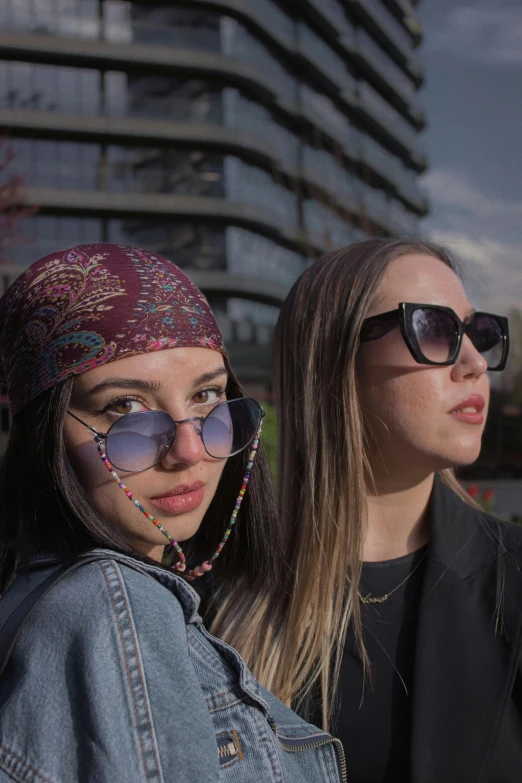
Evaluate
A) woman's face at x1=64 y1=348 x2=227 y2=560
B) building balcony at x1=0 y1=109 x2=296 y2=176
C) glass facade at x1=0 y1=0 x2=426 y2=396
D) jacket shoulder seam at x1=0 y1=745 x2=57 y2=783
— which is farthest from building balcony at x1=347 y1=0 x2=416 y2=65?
jacket shoulder seam at x1=0 y1=745 x2=57 y2=783

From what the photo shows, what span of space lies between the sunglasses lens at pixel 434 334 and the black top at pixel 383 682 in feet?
1.99

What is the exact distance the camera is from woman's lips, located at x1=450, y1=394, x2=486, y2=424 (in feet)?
6.75

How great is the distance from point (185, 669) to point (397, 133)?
5149 cm

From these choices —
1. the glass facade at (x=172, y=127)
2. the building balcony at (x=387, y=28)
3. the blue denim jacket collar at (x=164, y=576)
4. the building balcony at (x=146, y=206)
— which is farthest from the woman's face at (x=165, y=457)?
the building balcony at (x=387, y=28)

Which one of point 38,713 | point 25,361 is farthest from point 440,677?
point 25,361

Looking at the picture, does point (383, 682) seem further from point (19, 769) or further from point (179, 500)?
point (19, 769)

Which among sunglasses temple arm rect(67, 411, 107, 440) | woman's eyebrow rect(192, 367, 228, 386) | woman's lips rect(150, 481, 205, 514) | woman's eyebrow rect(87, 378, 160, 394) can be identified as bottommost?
woman's lips rect(150, 481, 205, 514)

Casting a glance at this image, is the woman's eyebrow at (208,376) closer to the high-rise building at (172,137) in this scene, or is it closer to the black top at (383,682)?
the black top at (383,682)

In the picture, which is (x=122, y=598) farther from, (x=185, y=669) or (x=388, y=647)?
(x=388, y=647)

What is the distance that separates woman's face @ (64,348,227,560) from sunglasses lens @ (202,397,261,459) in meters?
0.04

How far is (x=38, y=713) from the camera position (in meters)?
1.21

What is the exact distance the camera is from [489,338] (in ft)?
7.37

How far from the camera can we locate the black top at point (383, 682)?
6.17 feet

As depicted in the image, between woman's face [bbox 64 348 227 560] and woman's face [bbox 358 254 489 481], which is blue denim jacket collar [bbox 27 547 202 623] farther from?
A: woman's face [bbox 358 254 489 481]
